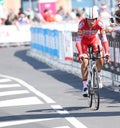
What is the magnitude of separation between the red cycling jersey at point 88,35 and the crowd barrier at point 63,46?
2410mm

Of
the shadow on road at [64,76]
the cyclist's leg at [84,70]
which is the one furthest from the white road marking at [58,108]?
the shadow on road at [64,76]

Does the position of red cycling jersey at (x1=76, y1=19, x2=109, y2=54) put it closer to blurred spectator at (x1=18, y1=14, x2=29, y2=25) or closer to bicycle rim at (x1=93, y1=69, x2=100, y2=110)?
bicycle rim at (x1=93, y1=69, x2=100, y2=110)

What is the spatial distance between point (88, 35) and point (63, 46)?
814cm

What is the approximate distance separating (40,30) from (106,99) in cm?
1135

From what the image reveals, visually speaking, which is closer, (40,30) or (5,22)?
(40,30)

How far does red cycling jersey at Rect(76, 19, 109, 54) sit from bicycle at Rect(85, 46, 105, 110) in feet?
0.70

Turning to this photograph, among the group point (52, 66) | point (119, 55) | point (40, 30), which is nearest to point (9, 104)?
point (119, 55)

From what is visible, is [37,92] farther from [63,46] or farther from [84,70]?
[63,46]

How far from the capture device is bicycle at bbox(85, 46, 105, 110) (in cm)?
1325

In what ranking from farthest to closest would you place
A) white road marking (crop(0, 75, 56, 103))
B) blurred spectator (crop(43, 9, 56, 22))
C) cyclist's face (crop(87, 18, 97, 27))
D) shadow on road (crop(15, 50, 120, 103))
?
blurred spectator (crop(43, 9, 56, 22)) < shadow on road (crop(15, 50, 120, 103)) < white road marking (crop(0, 75, 56, 103)) < cyclist's face (crop(87, 18, 97, 27))

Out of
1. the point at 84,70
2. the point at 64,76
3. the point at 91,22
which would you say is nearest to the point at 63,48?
the point at 64,76

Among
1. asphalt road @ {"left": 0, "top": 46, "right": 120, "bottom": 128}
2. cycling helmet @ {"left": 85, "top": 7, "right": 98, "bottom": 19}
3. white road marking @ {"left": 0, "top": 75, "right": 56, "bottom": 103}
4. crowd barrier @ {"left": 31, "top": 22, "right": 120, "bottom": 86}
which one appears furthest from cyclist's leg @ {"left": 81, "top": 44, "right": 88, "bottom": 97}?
crowd barrier @ {"left": 31, "top": 22, "right": 120, "bottom": 86}

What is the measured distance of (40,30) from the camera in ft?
85.2

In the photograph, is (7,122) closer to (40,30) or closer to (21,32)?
(40,30)
